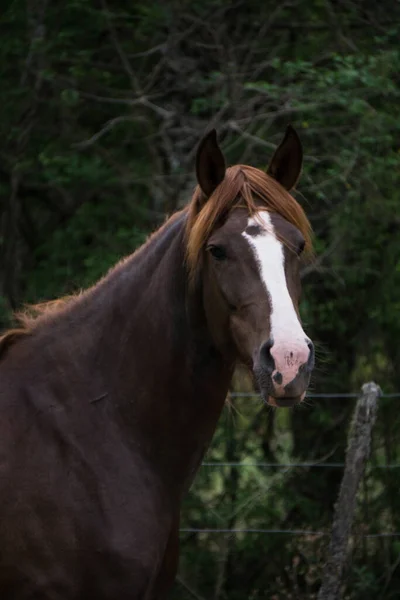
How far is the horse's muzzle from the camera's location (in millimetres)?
2729

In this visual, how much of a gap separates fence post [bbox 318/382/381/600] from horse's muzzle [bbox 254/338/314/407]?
2.29 m

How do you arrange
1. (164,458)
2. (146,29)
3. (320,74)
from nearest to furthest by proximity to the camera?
(164,458), (320,74), (146,29)

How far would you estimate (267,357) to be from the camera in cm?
279

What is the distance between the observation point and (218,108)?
6.41 meters

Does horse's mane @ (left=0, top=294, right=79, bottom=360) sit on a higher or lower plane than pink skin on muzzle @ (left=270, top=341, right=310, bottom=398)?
lower

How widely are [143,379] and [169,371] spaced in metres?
0.09

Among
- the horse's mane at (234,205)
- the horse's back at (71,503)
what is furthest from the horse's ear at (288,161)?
the horse's back at (71,503)

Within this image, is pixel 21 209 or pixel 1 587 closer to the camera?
pixel 1 587

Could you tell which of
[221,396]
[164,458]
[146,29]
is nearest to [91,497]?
[164,458]

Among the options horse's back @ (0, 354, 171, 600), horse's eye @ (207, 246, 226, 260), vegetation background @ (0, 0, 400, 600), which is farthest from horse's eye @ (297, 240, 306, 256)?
vegetation background @ (0, 0, 400, 600)

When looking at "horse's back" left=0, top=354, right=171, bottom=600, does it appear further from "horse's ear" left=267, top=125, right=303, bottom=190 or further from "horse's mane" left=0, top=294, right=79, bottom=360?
"horse's ear" left=267, top=125, right=303, bottom=190

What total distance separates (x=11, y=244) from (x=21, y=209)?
253 mm

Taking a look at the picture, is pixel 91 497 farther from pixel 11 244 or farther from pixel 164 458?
pixel 11 244

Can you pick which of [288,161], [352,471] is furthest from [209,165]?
[352,471]
